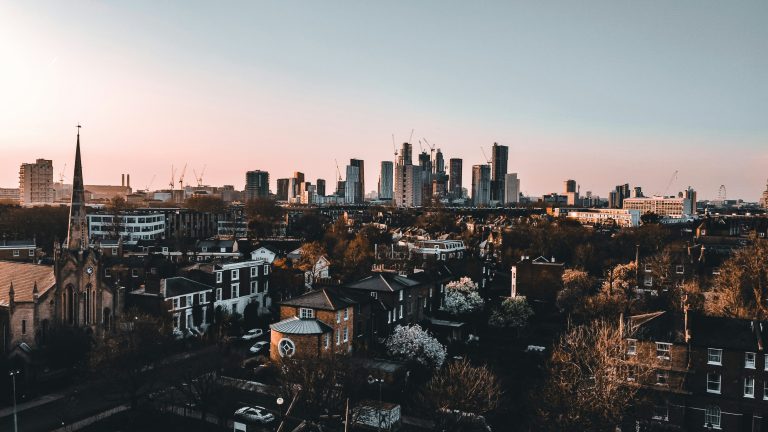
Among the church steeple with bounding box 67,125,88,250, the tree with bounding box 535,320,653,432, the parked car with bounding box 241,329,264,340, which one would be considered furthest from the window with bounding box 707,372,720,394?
the church steeple with bounding box 67,125,88,250

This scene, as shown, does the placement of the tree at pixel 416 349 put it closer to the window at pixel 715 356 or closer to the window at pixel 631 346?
the window at pixel 631 346

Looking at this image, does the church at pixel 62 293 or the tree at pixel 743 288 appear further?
the tree at pixel 743 288

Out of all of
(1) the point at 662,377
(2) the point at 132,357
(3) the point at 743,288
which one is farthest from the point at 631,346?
(2) the point at 132,357

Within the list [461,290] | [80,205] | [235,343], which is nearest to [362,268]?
[461,290]

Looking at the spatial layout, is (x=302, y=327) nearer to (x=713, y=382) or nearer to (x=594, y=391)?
(x=594, y=391)

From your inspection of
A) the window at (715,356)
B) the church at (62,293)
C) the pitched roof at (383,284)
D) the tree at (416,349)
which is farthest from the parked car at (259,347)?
the window at (715,356)

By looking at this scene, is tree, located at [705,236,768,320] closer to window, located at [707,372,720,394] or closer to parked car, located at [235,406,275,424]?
window, located at [707,372,720,394]
